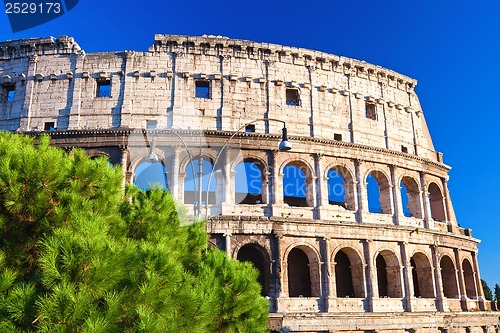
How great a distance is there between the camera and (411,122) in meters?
25.1

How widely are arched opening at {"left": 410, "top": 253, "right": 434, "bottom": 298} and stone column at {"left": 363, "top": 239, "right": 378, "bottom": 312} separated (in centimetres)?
295

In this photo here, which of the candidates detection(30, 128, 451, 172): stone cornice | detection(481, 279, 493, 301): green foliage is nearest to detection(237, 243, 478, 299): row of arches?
detection(30, 128, 451, 172): stone cornice

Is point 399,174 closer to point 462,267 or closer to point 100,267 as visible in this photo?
point 462,267

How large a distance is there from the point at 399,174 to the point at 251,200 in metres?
7.96

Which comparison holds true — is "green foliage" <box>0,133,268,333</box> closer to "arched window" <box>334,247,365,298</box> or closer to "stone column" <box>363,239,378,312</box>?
"stone column" <box>363,239,378,312</box>

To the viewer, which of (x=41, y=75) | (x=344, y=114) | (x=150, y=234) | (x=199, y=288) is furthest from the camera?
(x=344, y=114)

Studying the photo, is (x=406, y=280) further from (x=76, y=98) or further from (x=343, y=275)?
(x=76, y=98)

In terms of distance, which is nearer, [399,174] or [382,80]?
[399,174]

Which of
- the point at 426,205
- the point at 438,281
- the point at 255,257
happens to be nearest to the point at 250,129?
the point at 255,257

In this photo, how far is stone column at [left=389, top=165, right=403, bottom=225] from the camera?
22312 millimetres

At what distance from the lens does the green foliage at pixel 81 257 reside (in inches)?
198

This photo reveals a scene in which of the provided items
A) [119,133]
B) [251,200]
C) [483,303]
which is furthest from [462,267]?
[119,133]

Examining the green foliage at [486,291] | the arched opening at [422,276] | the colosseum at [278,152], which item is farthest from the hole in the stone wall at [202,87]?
the green foliage at [486,291]

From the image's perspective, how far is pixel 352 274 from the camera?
2111 cm
